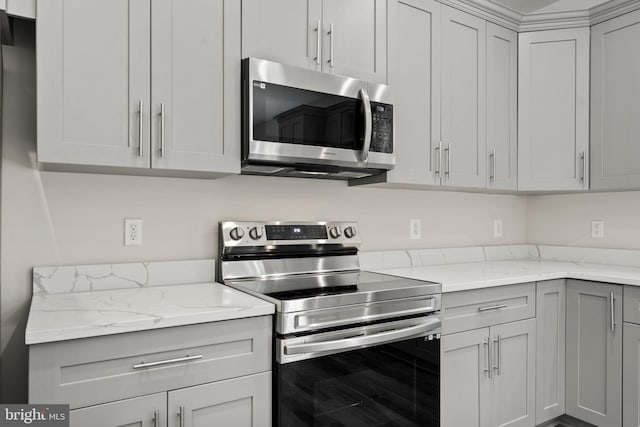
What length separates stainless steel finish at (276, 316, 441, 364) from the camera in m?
1.47

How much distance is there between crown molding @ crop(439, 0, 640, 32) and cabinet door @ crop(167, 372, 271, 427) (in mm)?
2159

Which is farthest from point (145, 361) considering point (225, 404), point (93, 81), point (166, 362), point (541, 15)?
point (541, 15)

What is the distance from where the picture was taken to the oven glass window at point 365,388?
1.48 metres

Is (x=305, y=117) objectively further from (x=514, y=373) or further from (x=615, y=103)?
(x=615, y=103)

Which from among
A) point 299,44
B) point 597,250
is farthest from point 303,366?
point 597,250

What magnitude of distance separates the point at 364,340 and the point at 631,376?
145cm

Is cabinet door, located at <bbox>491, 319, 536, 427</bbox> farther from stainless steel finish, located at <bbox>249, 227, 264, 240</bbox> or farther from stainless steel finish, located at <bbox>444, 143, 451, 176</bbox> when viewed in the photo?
stainless steel finish, located at <bbox>249, 227, 264, 240</bbox>

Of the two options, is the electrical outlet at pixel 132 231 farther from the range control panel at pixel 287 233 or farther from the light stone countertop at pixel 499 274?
the light stone countertop at pixel 499 274

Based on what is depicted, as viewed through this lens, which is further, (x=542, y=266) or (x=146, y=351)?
(x=542, y=266)

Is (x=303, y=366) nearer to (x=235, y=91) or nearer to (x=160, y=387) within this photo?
(x=160, y=387)

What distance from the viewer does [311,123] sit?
1.88 metres

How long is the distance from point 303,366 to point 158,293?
64 centimetres

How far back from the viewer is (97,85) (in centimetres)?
151

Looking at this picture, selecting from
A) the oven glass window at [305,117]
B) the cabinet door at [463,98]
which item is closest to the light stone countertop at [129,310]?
the oven glass window at [305,117]
